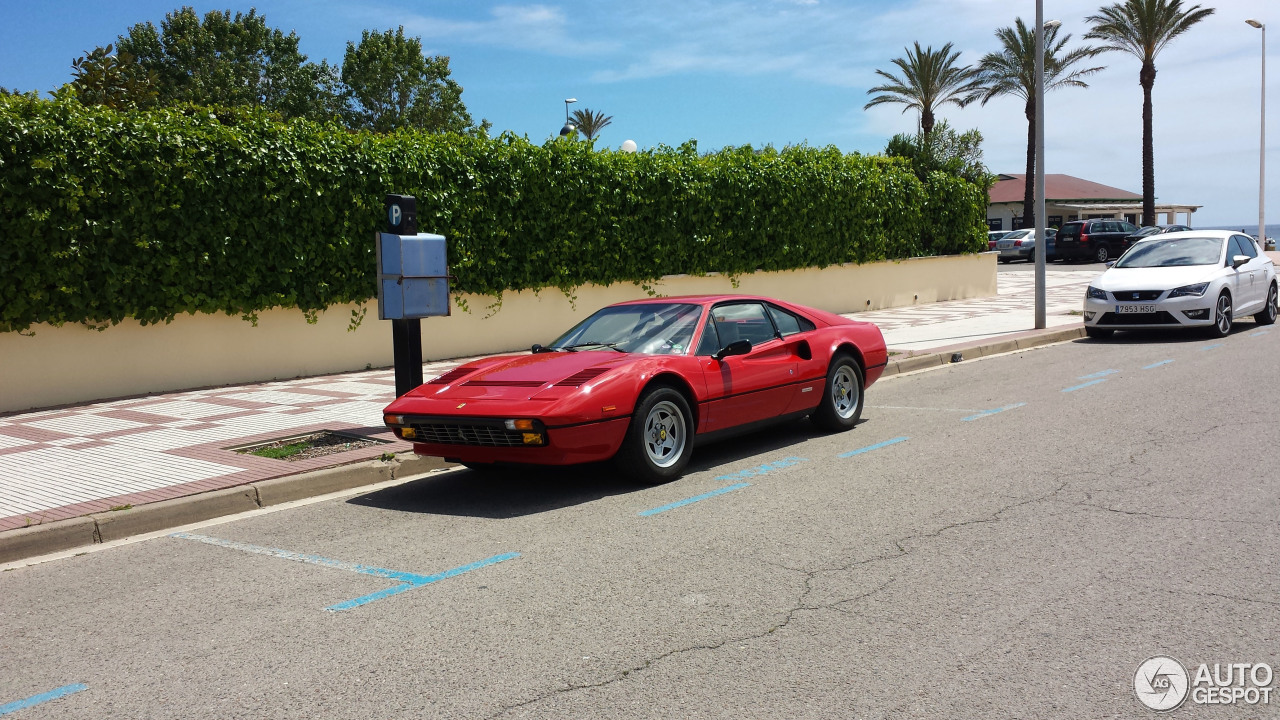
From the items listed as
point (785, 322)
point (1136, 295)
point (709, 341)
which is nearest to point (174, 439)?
point (709, 341)

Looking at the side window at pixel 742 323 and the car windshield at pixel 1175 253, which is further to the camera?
the car windshield at pixel 1175 253

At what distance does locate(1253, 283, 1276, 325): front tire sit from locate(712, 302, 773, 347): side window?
40.3 ft

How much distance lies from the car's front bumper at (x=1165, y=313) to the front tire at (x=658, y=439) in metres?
10.2

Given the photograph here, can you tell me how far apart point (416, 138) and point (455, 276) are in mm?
2027

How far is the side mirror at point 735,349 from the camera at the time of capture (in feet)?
23.8

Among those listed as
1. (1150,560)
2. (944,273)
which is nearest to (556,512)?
(1150,560)

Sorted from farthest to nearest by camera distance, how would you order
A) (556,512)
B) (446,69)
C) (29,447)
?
(446,69), (29,447), (556,512)

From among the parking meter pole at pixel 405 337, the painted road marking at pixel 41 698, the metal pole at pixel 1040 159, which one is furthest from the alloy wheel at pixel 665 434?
the metal pole at pixel 1040 159

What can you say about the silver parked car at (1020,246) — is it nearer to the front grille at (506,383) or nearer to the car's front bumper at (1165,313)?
the car's front bumper at (1165,313)

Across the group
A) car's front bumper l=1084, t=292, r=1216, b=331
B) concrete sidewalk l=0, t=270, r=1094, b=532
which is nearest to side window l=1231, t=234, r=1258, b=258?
car's front bumper l=1084, t=292, r=1216, b=331

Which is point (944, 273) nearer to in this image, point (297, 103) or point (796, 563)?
point (796, 563)

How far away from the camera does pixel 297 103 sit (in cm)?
5431

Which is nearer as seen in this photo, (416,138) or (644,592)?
(644,592)

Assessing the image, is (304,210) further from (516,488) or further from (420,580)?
(420,580)
